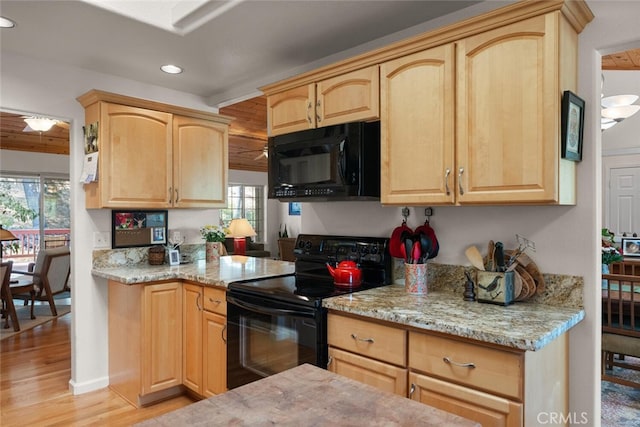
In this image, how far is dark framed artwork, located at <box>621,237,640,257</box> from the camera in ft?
15.8

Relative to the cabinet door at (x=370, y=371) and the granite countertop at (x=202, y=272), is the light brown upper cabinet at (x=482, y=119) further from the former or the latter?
the granite countertop at (x=202, y=272)

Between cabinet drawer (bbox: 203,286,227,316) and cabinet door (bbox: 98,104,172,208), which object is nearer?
cabinet drawer (bbox: 203,286,227,316)

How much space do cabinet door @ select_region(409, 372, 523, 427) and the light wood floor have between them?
5.99ft

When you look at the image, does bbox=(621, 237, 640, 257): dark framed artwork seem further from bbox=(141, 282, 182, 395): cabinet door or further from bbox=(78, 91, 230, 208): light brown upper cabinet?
bbox=(141, 282, 182, 395): cabinet door

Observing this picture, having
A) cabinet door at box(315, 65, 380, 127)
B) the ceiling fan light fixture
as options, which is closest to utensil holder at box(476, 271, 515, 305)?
cabinet door at box(315, 65, 380, 127)

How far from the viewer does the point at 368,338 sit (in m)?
1.82

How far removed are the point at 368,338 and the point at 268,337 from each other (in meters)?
0.63

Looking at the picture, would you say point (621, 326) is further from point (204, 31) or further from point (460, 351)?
point (204, 31)

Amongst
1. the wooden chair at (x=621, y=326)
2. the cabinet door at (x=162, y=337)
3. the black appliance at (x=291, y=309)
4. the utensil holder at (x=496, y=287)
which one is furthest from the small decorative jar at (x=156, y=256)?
the wooden chair at (x=621, y=326)

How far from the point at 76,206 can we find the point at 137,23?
4.62ft

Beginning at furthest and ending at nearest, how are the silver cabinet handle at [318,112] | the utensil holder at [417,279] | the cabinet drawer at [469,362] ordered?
the silver cabinet handle at [318,112], the utensil holder at [417,279], the cabinet drawer at [469,362]

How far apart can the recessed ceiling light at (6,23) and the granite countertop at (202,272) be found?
155 cm

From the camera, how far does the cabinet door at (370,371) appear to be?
1716 millimetres

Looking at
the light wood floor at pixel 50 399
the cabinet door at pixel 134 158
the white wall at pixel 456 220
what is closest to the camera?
the white wall at pixel 456 220
